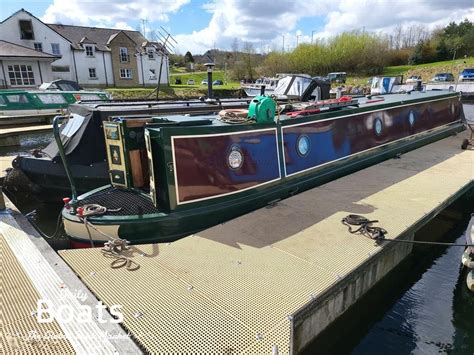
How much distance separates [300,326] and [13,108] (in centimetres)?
1701

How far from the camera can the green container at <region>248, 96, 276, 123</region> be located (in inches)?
197

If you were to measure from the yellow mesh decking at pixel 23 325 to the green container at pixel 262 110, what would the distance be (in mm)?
3373

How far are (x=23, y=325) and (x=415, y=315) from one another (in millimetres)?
4258

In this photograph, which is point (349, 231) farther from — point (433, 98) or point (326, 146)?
point (433, 98)

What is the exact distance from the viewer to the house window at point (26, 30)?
101ft

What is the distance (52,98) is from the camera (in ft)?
54.4

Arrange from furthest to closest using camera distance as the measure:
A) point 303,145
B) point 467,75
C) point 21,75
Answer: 1. point 467,75
2. point 21,75
3. point 303,145

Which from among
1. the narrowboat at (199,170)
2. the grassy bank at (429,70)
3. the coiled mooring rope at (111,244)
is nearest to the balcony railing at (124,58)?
the grassy bank at (429,70)

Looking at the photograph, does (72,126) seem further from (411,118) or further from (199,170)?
(411,118)

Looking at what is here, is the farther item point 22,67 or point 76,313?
point 22,67

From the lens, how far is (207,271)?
3426mm

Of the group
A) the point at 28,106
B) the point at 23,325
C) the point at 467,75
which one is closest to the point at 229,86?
the point at 467,75

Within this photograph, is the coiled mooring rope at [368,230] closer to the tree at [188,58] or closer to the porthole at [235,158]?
the porthole at [235,158]

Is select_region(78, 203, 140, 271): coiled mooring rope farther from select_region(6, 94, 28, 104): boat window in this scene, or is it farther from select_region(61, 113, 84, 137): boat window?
select_region(6, 94, 28, 104): boat window
